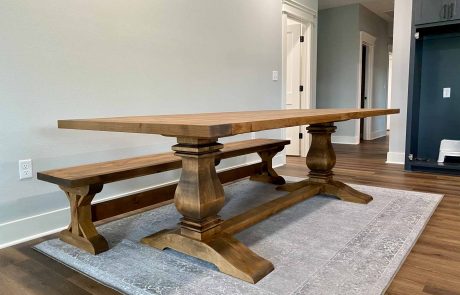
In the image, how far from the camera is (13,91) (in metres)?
2.08

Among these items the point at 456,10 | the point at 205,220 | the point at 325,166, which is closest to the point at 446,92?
the point at 456,10

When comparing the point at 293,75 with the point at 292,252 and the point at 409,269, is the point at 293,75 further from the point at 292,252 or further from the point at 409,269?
the point at 409,269

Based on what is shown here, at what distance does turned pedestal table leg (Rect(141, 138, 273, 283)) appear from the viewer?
1.62m

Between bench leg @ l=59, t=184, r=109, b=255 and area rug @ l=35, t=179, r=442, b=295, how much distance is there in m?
0.04

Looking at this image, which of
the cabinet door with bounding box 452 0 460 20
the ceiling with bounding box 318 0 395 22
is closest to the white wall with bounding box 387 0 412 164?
the cabinet door with bounding box 452 0 460 20

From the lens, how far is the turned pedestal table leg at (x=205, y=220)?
1.62m

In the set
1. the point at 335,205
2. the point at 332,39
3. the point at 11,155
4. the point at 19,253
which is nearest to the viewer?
the point at 19,253

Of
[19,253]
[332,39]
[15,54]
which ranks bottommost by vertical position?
[19,253]

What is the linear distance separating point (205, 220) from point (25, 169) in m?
1.22

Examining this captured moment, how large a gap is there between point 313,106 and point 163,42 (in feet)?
10.1

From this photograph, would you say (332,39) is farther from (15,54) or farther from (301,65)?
(15,54)

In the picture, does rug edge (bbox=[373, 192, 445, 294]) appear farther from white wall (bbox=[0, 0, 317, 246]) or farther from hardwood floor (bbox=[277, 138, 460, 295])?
white wall (bbox=[0, 0, 317, 246])

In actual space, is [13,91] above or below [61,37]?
below

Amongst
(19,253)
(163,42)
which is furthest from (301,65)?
(19,253)
